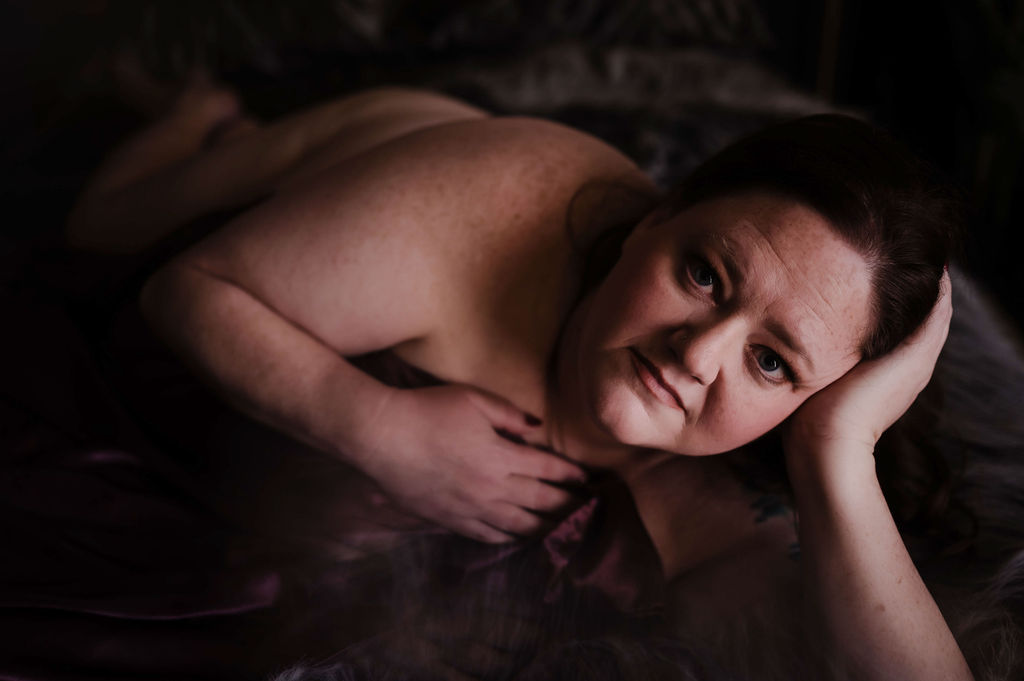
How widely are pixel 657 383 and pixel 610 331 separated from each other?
7 cm

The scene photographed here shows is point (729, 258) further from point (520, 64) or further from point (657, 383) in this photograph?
point (520, 64)

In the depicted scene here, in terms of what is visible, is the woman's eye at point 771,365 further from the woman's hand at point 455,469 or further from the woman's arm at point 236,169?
the woman's arm at point 236,169

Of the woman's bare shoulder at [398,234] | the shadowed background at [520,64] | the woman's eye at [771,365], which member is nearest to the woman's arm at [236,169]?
the woman's bare shoulder at [398,234]

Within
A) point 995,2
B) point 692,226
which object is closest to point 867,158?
point 692,226

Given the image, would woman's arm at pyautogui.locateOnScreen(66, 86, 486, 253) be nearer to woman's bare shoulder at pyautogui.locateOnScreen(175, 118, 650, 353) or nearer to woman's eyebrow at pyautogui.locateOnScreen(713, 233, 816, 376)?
woman's bare shoulder at pyautogui.locateOnScreen(175, 118, 650, 353)

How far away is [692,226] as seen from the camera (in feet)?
2.69

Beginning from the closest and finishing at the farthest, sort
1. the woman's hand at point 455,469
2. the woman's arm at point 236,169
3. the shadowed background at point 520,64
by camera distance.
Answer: the woman's hand at point 455,469 → the woman's arm at point 236,169 → the shadowed background at point 520,64

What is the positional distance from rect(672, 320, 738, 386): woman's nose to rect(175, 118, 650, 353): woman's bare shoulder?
28 cm

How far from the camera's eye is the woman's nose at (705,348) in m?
0.75

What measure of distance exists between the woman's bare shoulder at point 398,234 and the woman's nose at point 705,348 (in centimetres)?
28

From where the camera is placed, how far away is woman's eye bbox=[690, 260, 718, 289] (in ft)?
2.57

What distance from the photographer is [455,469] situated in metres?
0.90

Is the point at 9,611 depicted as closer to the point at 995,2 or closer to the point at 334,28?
the point at 334,28

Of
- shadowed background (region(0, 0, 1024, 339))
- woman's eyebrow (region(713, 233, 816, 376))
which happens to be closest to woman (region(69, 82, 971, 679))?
woman's eyebrow (region(713, 233, 816, 376))
